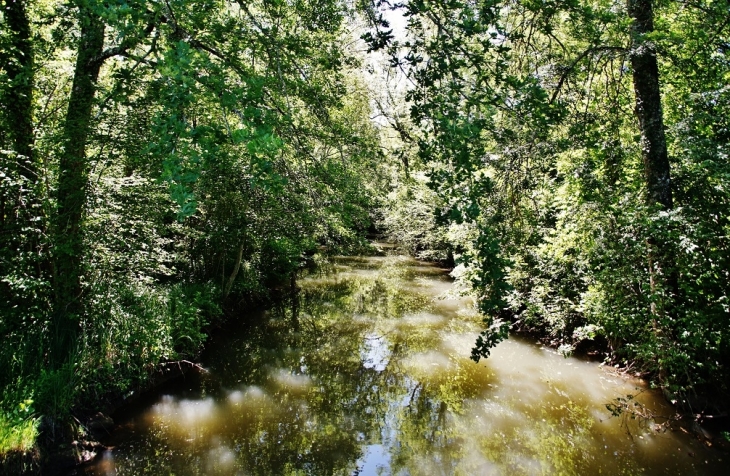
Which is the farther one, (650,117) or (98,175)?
(650,117)

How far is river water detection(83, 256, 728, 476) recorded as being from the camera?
533cm

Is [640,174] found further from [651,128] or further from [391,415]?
[391,415]

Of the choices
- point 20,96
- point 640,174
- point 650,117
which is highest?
point 650,117

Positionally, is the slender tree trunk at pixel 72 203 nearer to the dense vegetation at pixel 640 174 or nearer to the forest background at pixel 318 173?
the forest background at pixel 318 173

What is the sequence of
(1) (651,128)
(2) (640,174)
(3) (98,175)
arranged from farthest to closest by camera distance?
(2) (640,174) → (1) (651,128) → (3) (98,175)

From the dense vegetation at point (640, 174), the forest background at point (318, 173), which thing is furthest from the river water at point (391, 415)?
the dense vegetation at point (640, 174)

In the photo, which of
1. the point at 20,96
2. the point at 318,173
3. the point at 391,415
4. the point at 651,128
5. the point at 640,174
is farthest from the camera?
the point at 640,174

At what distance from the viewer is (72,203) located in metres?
5.71

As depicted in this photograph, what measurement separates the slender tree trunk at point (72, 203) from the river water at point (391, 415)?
1562mm

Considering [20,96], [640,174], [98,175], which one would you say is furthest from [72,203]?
[640,174]

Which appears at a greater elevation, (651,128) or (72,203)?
(651,128)

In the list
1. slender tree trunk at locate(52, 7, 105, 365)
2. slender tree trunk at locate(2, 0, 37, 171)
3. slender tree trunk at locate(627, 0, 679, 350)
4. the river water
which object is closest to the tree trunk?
slender tree trunk at locate(627, 0, 679, 350)

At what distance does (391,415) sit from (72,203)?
218 inches

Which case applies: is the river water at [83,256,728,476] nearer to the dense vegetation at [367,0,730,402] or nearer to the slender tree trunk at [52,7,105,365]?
the dense vegetation at [367,0,730,402]
